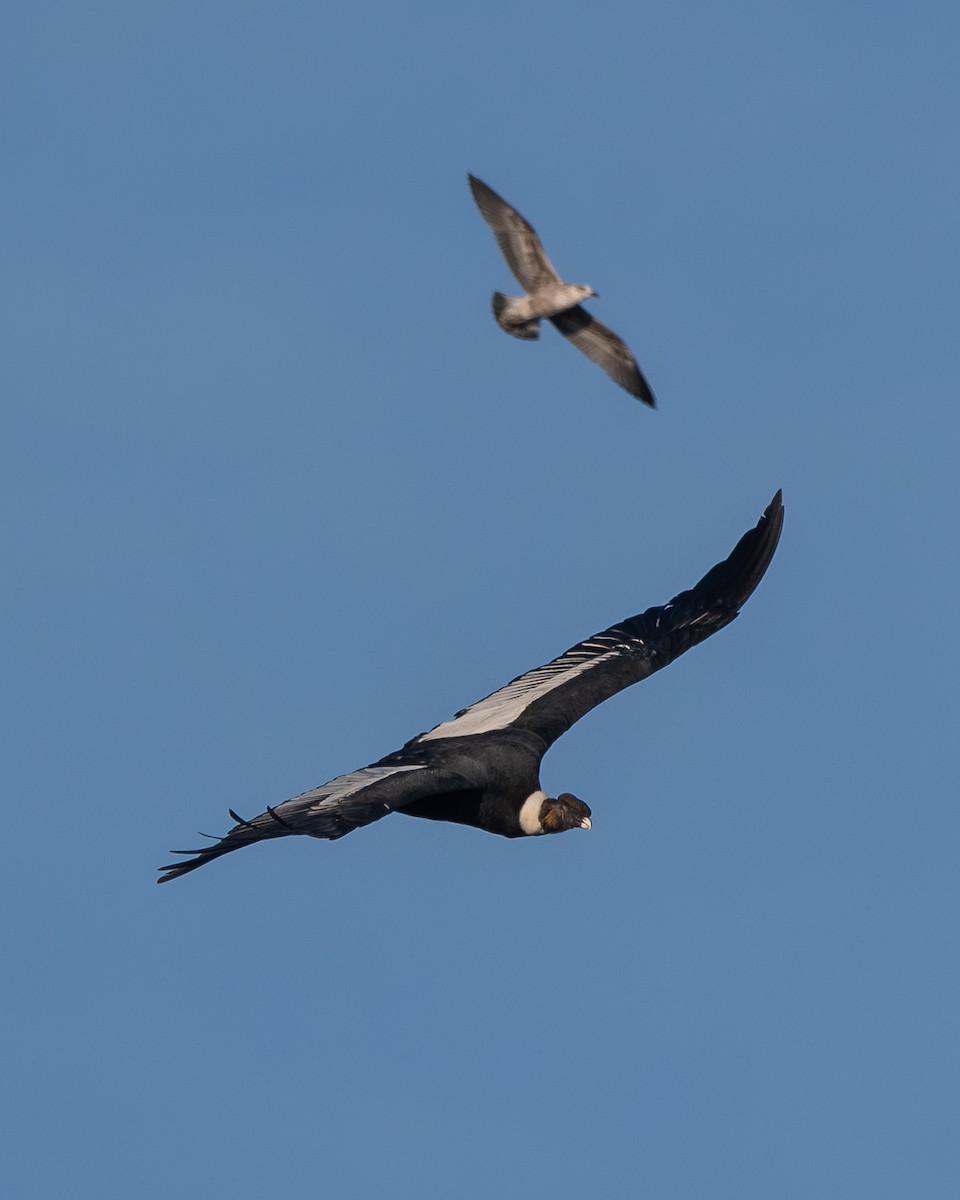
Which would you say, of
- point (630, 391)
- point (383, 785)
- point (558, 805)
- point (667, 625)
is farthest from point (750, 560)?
point (383, 785)

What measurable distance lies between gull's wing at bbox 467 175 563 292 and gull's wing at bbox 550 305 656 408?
4.24 ft

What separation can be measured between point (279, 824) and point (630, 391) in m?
7.34

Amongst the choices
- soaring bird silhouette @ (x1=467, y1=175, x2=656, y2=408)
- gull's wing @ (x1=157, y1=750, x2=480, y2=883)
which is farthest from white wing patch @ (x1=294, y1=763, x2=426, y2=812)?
soaring bird silhouette @ (x1=467, y1=175, x2=656, y2=408)

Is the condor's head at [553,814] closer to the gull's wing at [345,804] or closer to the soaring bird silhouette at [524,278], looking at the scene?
the gull's wing at [345,804]

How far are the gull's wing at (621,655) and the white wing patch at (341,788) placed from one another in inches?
62.5

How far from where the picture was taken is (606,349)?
1028 inches

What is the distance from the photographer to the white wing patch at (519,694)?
1007 inches

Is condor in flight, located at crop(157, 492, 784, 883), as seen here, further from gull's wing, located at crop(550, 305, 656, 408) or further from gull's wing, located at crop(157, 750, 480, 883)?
gull's wing, located at crop(550, 305, 656, 408)

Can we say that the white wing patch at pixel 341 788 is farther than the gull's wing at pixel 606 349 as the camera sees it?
No

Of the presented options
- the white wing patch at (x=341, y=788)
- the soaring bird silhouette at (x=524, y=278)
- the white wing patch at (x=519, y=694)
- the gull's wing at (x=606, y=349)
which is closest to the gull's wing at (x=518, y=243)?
the soaring bird silhouette at (x=524, y=278)

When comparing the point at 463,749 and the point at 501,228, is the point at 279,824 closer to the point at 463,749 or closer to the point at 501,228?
the point at 463,749

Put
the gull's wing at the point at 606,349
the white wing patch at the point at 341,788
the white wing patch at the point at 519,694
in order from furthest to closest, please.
Result: the gull's wing at the point at 606,349 → the white wing patch at the point at 519,694 → the white wing patch at the point at 341,788

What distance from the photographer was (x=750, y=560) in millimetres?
27828

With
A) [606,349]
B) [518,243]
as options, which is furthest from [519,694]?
[518,243]
